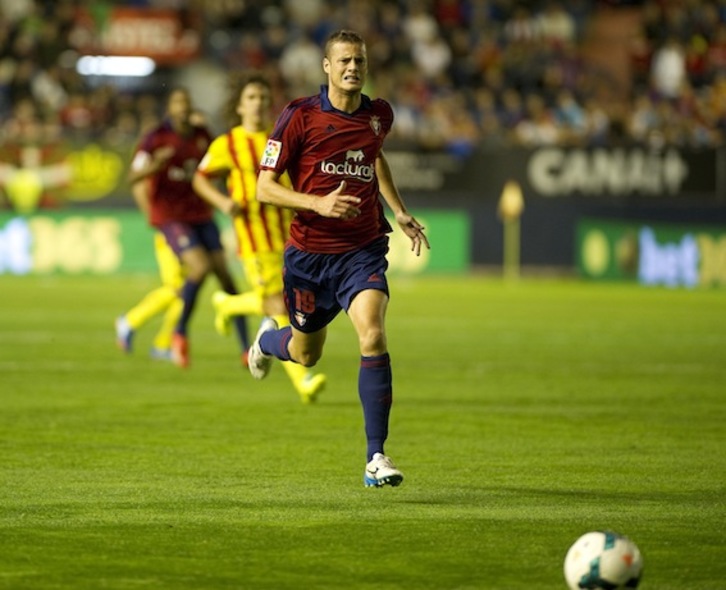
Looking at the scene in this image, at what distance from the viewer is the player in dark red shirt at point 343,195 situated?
310 inches

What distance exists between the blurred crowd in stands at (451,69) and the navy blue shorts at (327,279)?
764 inches

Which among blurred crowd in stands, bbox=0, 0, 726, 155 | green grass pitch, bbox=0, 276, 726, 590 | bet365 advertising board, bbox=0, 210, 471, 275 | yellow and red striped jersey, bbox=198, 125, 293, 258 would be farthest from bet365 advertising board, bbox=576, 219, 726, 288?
yellow and red striped jersey, bbox=198, 125, 293, 258

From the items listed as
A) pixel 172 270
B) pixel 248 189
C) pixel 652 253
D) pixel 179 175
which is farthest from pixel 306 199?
pixel 652 253

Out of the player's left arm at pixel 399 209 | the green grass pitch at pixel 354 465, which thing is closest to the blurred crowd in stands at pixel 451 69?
the green grass pitch at pixel 354 465

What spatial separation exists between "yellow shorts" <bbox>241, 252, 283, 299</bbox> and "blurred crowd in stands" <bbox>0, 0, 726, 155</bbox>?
15.9 m

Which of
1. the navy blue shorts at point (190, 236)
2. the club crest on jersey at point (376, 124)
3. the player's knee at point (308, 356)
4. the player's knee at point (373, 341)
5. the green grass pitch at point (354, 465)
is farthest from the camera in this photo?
the navy blue shorts at point (190, 236)

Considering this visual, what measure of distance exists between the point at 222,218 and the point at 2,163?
159 inches

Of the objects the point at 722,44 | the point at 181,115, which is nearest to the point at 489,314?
the point at 181,115

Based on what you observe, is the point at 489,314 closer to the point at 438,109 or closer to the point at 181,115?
the point at 181,115

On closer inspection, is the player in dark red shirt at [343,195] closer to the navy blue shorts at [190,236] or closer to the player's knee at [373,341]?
the player's knee at [373,341]

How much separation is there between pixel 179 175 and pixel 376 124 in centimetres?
633

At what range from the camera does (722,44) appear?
3012cm

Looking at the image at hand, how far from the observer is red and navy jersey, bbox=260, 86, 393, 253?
26.8 feet

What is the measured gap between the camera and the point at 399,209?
827 centimetres
